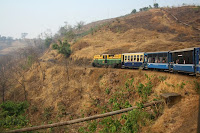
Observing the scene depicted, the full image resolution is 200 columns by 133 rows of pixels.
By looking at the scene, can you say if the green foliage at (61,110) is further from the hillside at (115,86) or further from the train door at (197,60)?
the train door at (197,60)

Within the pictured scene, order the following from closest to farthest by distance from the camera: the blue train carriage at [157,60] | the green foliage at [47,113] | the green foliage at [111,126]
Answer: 1. the green foliage at [111,126]
2. the blue train carriage at [157,60]
3. the green foliage at [47,113]

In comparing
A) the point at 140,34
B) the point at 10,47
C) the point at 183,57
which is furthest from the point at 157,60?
the point at 10,47

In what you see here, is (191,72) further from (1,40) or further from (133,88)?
(1,40)

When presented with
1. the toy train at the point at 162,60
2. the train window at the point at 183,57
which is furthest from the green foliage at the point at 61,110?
the train window at the point at 183,57

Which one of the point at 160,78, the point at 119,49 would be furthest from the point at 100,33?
the point at 160,78

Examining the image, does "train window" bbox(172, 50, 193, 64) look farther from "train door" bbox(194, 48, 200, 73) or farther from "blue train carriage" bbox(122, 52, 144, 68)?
"blue train carriage" bbox(122, 52, 144, 68)

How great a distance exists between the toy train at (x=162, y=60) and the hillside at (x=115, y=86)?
1.04 m

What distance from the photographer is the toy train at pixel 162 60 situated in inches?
509

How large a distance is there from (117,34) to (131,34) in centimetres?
600

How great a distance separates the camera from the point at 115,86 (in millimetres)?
19078

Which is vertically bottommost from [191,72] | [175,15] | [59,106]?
[59,106]

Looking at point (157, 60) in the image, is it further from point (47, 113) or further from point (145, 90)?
point (47, 113)

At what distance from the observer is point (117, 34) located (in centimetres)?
5619

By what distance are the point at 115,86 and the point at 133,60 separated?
5.81 m
